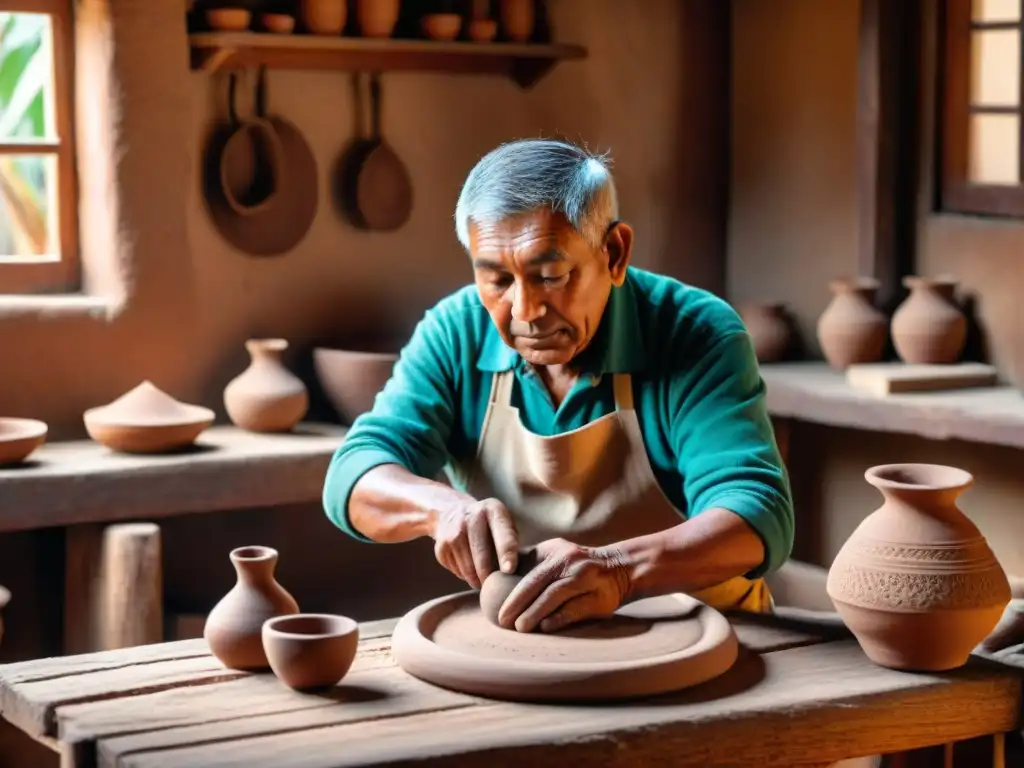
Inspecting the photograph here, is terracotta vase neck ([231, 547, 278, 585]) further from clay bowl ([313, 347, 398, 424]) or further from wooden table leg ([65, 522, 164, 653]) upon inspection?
clay bowl ([313, 347, 398, 424])

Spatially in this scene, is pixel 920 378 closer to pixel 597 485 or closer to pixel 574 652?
pixel 597 485

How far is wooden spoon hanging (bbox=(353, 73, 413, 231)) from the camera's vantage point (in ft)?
18.6

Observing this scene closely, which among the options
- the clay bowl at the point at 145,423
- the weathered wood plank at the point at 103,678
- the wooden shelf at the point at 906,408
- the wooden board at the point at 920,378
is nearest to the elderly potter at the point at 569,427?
the weathered wood plank at the point at 103,678

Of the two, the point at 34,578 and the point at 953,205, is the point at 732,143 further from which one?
the point at 34,578

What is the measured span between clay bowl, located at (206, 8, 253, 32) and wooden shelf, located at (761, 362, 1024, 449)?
1987 millimetres

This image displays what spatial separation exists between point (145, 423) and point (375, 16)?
1.55 m

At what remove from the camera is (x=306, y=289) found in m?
5.69

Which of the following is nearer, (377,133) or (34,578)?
(34,578)

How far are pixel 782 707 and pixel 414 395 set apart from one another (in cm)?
107

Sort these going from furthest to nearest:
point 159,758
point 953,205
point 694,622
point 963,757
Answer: point 953,205
point 963,757
point 694,622
point 159,758

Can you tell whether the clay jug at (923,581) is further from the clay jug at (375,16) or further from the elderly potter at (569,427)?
the clay jug at (375,16)

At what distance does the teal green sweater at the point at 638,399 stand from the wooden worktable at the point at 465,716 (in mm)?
352

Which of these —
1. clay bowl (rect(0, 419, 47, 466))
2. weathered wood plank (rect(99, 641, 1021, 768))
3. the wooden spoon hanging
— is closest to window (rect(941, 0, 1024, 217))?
the wooden spoon hanging

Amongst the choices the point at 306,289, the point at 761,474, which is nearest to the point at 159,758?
the point at 761,474
